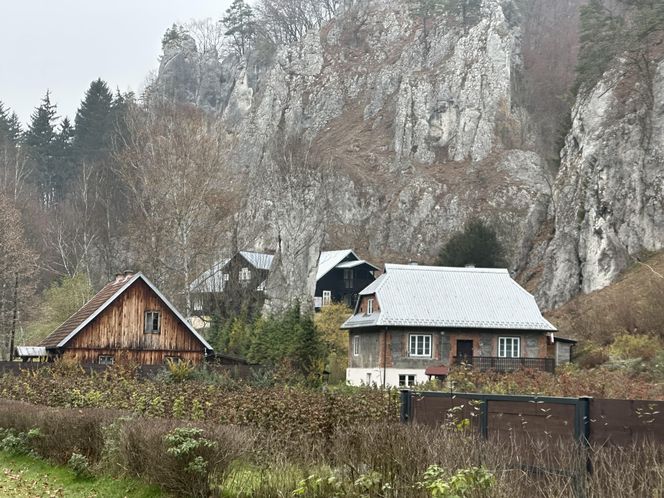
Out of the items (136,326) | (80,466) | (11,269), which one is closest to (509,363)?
(136,326)

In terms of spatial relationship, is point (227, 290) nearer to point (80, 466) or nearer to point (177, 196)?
point (177, 196)

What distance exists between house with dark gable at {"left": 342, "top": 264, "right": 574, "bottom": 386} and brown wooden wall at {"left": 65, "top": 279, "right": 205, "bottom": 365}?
12540mm

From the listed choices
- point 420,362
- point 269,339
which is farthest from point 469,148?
point 269,339

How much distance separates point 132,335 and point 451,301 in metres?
19.4

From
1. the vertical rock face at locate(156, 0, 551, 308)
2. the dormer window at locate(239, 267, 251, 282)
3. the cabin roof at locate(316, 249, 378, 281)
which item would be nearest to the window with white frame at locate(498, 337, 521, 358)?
the vertical rock face at locate(156, 0, 551, 308)

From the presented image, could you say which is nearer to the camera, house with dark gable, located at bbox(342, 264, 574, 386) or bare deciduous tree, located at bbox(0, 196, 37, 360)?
house with dark gable, located at bbox(342, 264, 574, 386)

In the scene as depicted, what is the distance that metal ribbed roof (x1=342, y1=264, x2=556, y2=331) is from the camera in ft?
158

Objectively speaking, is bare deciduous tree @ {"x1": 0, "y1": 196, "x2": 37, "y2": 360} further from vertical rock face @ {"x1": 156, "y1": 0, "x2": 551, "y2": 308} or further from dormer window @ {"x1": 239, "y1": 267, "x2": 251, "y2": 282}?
vertical rock face @ {"x1": 156, "y1": 0, "x2": 551, "y2": 308}

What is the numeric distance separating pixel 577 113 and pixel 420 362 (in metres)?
27.3

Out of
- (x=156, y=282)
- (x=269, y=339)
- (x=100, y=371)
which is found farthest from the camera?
(x=156, y=282)

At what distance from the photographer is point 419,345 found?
48281 mm

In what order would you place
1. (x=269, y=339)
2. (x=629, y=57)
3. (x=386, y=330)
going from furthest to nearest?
(x=629, y=57) → (x=386, y=330) → (x=269, y=339)

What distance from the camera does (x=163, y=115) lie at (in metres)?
56.4

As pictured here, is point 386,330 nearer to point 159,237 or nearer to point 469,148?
point 159,237
